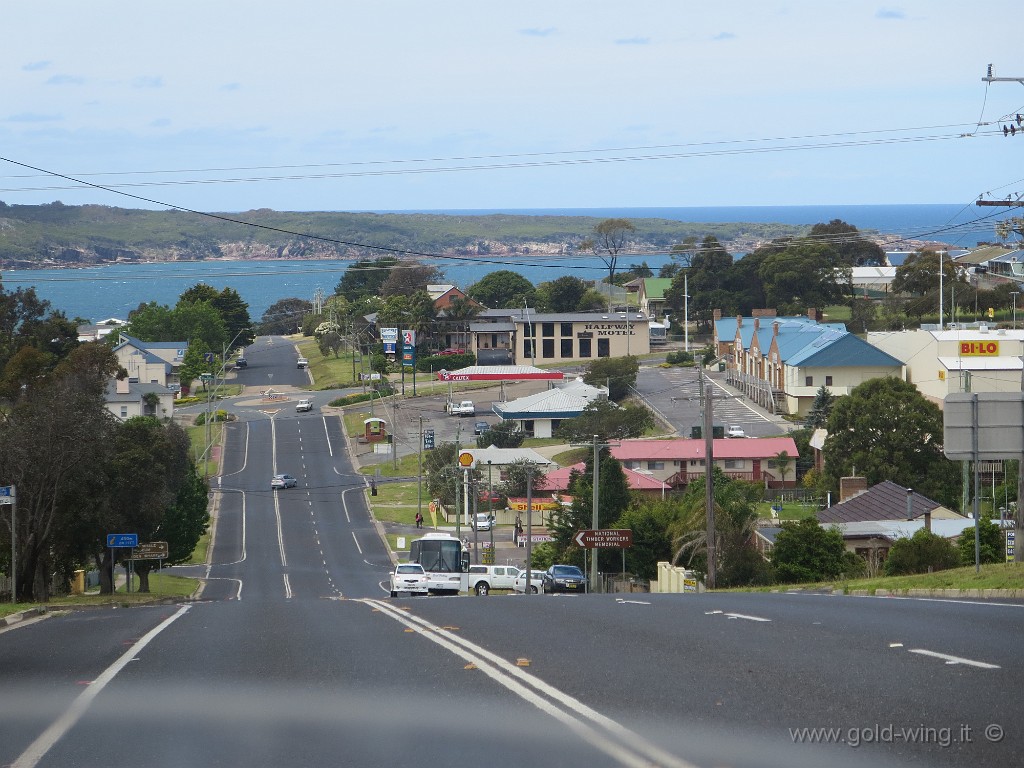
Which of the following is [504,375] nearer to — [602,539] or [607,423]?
[607,423]

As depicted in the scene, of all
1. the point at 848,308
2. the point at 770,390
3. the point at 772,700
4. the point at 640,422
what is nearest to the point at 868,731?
the point at 772,700

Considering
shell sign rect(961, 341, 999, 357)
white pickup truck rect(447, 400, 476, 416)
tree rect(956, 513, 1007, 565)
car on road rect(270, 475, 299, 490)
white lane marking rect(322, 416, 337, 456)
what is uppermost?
shell sign rect(961, 341, 999, 357)

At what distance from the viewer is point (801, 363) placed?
8531 cm

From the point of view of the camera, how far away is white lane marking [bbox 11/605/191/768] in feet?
24.2

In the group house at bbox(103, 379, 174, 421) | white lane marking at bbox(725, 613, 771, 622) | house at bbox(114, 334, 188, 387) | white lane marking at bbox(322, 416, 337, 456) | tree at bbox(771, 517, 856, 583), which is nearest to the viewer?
white lane marking at bbox(725, 613, 771, 622)

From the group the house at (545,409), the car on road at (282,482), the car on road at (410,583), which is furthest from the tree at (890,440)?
the car on road at (282,482)

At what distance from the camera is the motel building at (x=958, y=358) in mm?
66750

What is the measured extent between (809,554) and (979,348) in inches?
1459

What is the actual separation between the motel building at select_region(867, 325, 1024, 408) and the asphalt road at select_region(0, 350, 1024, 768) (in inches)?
1970

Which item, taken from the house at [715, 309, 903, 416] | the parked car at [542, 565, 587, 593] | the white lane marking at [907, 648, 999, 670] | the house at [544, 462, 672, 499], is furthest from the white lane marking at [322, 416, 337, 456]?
the white lane marking at [907, 648, 999, 670]

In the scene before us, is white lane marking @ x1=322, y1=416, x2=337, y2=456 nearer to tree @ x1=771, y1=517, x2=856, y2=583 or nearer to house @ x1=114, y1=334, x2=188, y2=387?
house @ x1=114, y1=334, x2=188, y2=387

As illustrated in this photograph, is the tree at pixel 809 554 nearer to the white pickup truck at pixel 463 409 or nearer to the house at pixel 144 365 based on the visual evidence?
the white pickup truck at pixel 463 409

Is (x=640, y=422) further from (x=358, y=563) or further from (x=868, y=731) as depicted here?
(x=868, y=731)

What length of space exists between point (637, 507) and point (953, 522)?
1536 centimetres
